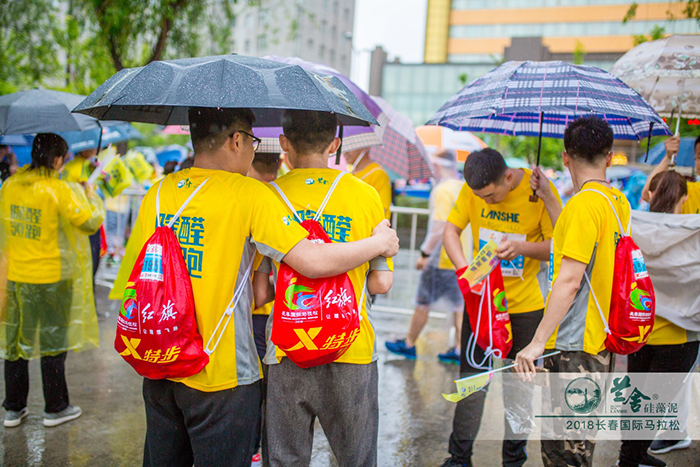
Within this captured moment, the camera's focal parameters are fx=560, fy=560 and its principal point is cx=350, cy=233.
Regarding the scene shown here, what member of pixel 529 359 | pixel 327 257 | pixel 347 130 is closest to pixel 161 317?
pixel 327 257

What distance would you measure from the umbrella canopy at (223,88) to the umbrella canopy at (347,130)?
1.21 metres

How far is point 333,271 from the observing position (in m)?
1.99

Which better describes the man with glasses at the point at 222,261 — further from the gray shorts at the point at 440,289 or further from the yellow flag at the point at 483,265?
the gray shorts at the point at 440,289

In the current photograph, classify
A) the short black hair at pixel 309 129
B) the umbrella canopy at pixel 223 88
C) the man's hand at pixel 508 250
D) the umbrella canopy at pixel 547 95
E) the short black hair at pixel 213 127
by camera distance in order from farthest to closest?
the man's hand at pixel 508 250
the umbrella canopy at pixel 547 95
the short black hair at pixel 309 129
the short black hair at pixel 213 127
the umbrella canopy at pixel 223 88

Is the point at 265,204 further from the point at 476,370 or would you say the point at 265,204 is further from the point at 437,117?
the point at 476,370

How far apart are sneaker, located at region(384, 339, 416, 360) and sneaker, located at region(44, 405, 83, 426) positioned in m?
2.97

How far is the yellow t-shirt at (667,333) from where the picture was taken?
3.32 metres

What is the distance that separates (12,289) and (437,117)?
10.1 feet

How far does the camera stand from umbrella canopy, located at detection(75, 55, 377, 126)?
187 centimetres

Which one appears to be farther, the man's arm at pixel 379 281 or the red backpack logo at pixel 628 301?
the red backpack logo at pixel 628 301

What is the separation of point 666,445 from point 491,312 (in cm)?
189

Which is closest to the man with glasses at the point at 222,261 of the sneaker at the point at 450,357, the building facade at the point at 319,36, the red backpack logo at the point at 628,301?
the red backpack logo at the point at 628,301

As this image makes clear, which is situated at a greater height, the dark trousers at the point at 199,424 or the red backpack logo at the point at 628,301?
the red backpack logo at the point at 628,301

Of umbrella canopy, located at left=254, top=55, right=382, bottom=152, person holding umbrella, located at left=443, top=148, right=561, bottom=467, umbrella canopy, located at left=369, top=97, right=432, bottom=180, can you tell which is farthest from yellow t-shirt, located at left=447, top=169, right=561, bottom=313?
umbrella canopy, located at left=369, top=97, right=432, bottom=180
